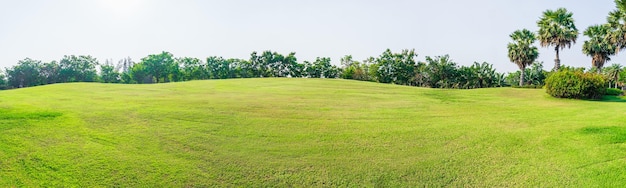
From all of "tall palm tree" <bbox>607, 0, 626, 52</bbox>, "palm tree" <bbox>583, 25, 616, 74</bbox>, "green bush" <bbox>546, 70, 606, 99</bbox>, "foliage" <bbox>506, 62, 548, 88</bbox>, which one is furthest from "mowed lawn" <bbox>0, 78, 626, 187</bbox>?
"foliage" <bbox>506, 62, 548, 88</bbox>

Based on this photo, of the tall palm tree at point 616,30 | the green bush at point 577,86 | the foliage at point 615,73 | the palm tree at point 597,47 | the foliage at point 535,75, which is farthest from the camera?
the foliage at point 615,73

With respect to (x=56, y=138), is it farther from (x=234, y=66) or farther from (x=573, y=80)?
(x=234, y=66)

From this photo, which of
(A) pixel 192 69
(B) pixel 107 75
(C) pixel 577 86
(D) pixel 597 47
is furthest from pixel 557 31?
(B) pixel 107 75

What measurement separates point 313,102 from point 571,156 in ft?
26.9

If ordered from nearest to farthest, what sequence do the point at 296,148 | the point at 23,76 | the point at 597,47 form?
the point at 296,148, the point at 597,47, the point at 23,76

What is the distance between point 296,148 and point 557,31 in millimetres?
40788

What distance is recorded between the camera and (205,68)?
58125 mm

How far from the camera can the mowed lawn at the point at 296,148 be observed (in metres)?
6.39

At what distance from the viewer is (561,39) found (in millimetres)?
38875

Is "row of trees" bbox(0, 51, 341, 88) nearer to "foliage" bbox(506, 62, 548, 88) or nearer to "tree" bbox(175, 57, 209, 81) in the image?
"tree" bbox(175, 57, 209, 81)

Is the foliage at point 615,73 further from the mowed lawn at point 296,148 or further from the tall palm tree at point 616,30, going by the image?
the mowed lawn at point 296,148

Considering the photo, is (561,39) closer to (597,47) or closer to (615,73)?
(597,47)

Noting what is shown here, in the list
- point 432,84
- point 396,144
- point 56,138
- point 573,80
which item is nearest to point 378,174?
point 396,144

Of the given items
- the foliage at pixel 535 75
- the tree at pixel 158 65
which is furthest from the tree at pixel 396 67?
the tree at pixel 158 65
